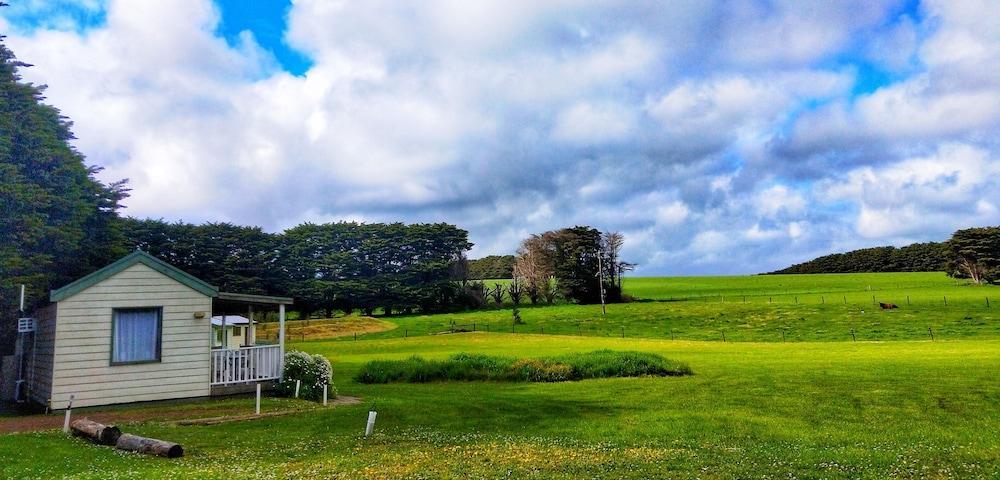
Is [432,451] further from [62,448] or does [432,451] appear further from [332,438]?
[62,448]

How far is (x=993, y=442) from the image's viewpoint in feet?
37.4

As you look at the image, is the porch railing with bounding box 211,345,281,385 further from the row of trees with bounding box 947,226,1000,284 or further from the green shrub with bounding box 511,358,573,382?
the row of trees with bounding box 947,226,1000,284

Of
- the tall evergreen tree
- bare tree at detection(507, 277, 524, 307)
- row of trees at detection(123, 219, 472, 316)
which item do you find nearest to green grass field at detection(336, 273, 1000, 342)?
bare tree at detection(507, 277, 524, 307)

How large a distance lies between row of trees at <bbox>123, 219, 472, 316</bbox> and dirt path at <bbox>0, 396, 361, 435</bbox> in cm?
5791

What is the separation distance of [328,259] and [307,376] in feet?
213

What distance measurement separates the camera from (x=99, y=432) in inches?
480

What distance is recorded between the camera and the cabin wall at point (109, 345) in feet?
55.4

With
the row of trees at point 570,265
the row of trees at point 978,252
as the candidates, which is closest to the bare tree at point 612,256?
the row of trees at point 570,265

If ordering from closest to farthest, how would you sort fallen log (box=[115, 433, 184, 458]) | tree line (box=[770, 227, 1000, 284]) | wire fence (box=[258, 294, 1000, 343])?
fallen log (box=[115, 433, 184, 458]) → wire fence (box=[258, 294, 1000, 343]) → tree line (box=[770, 227, 1000, 284])

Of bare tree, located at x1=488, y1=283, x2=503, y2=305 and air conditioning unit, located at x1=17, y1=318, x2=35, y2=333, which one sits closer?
air conditioning unit, located at x1=17, y1=318, x2=35, y2=333

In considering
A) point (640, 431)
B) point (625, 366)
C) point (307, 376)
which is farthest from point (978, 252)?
point (307, 376)

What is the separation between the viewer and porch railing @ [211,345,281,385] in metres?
19.3

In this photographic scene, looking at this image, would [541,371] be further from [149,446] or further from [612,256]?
[612,256]

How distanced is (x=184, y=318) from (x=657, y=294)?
9114cm
